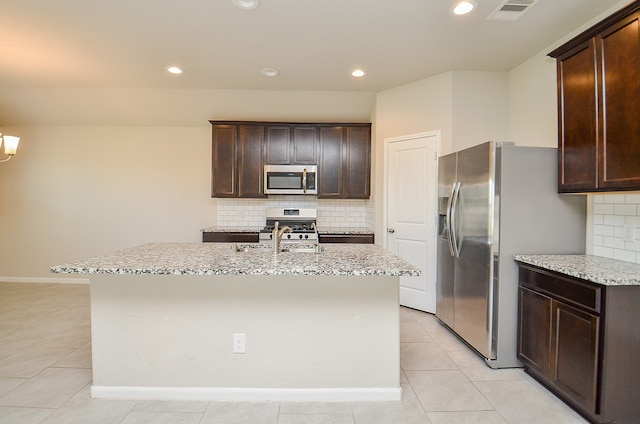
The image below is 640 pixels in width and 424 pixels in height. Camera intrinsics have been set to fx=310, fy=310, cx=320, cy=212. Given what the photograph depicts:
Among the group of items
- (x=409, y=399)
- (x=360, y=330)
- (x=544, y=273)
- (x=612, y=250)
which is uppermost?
(x=612, y=250)

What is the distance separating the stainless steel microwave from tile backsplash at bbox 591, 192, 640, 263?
303 centimetres

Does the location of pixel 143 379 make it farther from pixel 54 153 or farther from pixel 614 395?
pixel 54 153

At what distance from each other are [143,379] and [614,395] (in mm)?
2804

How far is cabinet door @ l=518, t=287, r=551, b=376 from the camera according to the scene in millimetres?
2123

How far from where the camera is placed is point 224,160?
4426 millimetres

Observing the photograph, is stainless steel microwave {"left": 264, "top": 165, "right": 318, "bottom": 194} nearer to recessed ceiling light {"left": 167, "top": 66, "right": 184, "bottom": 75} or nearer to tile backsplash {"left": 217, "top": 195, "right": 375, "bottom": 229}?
tile backsplash {"left": 217, "top": 195, "right": 375, "bottom": 229}

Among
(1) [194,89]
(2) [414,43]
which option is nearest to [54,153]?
(1) [194,89]

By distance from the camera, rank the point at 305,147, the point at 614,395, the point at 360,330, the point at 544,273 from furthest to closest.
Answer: the point at 305,147 < the point at 544,273 < the point at 360,330 < the point at 614,395

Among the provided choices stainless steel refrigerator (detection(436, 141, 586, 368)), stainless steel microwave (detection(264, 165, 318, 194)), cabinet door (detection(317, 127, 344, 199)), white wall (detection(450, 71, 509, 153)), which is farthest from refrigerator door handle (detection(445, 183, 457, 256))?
stainless steel microwave (detection(264, 165, 318, 194))

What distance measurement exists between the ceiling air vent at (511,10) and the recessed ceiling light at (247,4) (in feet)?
5.92

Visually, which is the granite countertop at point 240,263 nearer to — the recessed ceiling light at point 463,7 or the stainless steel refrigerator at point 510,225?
the stainless steel refrigerator at point 510,225

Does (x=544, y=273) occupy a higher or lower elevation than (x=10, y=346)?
higher

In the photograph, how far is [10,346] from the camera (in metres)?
2.74

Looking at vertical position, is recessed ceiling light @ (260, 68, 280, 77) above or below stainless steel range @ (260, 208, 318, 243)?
above
